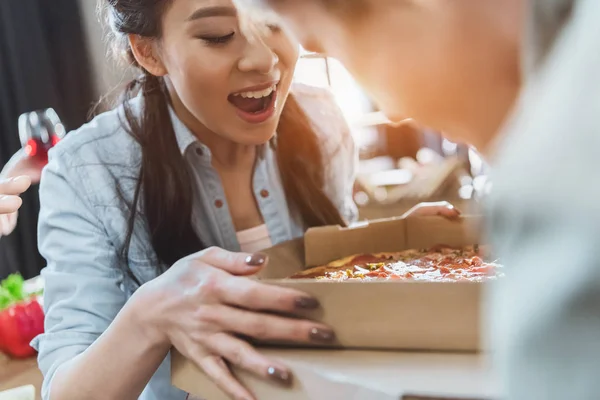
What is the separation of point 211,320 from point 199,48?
0.35 metres

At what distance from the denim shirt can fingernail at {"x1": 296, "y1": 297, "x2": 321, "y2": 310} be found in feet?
0.89

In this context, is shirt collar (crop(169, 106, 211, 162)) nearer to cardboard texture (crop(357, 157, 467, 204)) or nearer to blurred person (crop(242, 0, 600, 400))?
cardboard texture (crop(357, 157, 467, 204))

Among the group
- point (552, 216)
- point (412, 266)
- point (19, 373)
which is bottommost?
point (19, 373)

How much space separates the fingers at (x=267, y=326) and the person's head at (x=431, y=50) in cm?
18

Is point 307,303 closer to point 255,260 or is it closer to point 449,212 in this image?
point 255,260

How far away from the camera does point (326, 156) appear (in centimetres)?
103

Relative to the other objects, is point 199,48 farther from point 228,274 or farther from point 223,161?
point 228,274

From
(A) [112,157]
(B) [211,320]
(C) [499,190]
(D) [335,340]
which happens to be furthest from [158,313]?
(C) [499,190]

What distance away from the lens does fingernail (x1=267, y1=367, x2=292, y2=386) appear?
1.57 ft

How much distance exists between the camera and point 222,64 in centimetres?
74

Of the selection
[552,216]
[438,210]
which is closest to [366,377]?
[552,216]

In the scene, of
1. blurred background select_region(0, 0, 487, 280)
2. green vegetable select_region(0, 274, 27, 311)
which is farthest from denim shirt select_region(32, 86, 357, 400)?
green vegetable select_region(0, 274, 27, 311)

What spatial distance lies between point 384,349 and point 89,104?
64cm

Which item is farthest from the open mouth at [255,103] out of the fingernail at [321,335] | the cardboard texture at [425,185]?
the fingernail at [321,335]
